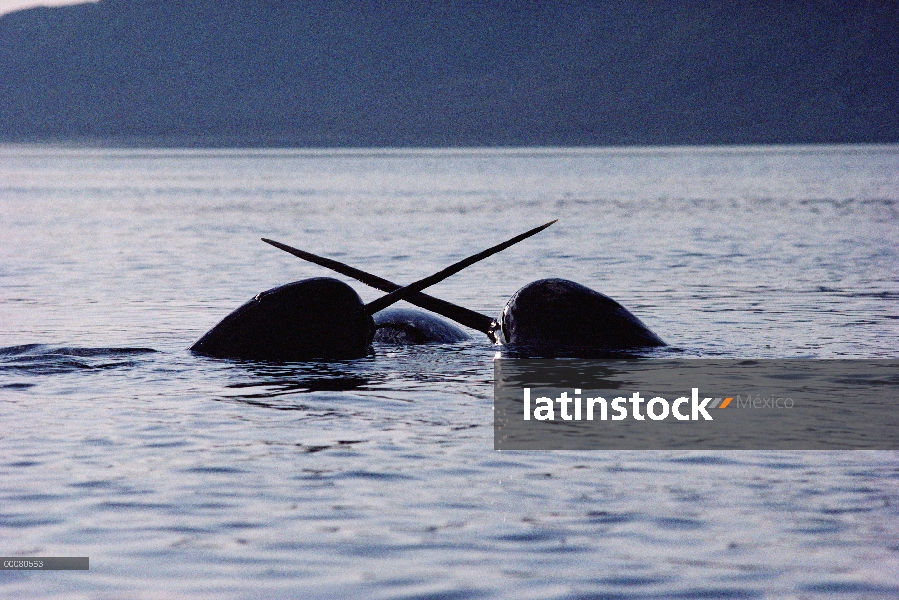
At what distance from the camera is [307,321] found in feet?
52.1

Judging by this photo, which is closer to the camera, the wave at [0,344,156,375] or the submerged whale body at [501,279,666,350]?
the wave at [0,344,156,375]

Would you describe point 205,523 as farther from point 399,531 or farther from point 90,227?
point 90,227

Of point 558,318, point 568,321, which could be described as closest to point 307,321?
point 558,318

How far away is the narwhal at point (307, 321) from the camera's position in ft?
51.8

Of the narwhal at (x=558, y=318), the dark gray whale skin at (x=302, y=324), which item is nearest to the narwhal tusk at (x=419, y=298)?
the narwhal at (x=558, y=318)

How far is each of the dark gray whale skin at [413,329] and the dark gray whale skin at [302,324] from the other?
155 cm

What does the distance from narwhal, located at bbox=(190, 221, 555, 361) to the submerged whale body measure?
846 mm

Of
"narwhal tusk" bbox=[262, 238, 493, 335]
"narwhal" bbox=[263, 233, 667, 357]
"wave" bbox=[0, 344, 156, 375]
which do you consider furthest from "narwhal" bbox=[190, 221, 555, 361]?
"wave" bbox=[0, 344, 156, 375]

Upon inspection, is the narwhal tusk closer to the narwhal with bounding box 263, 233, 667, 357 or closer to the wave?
the narwhal with bounding box 263, 233, 667, 357

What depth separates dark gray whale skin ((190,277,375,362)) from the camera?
51.8ft

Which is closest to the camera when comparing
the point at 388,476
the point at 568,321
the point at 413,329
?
the point at 388,476

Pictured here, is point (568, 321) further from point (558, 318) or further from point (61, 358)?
point (61, 358)

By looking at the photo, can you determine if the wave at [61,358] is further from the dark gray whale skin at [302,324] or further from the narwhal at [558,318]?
the narwhal at [558,318]

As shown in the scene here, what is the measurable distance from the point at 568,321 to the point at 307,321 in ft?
9.39
